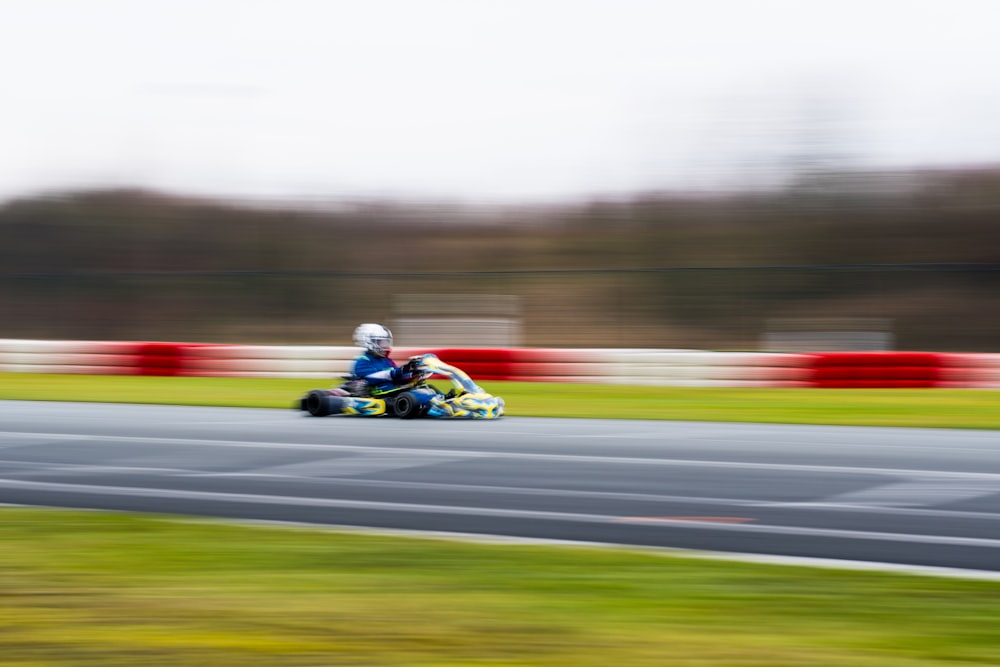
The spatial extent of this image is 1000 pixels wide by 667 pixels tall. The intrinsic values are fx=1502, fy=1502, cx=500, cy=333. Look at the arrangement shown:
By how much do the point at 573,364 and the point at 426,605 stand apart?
16.1 m

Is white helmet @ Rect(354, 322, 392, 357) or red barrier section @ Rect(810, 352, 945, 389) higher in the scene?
white helmet @ Rect(354, 322, 392, 357)

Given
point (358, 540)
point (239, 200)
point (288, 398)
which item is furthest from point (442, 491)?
point (239, 200)

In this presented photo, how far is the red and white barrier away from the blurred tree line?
343 centimetres

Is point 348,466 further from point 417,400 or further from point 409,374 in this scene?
point 409,374

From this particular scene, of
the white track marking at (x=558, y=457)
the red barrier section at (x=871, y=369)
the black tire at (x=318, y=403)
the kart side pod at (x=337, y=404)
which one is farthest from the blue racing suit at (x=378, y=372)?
the red barrier section at (x=871, y=369)

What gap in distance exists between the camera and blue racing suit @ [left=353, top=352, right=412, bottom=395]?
15031 mm

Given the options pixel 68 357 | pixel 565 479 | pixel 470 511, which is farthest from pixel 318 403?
pixel 68 357

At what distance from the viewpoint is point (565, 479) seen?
9422 mm

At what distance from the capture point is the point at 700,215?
30203mm

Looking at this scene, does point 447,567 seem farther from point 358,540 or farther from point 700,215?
point 700,215

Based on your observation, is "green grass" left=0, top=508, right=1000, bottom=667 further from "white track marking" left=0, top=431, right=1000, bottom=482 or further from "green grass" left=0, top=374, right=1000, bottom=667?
"white track marking" left=0, top=431, right=1000, bottom=482

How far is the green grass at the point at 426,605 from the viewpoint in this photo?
182 inches

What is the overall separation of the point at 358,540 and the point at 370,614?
171 centimetres

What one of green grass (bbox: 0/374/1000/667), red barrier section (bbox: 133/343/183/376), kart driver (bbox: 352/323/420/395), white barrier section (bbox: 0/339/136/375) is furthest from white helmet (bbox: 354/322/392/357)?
white barrier section (bbox: 0/339/136/375)
